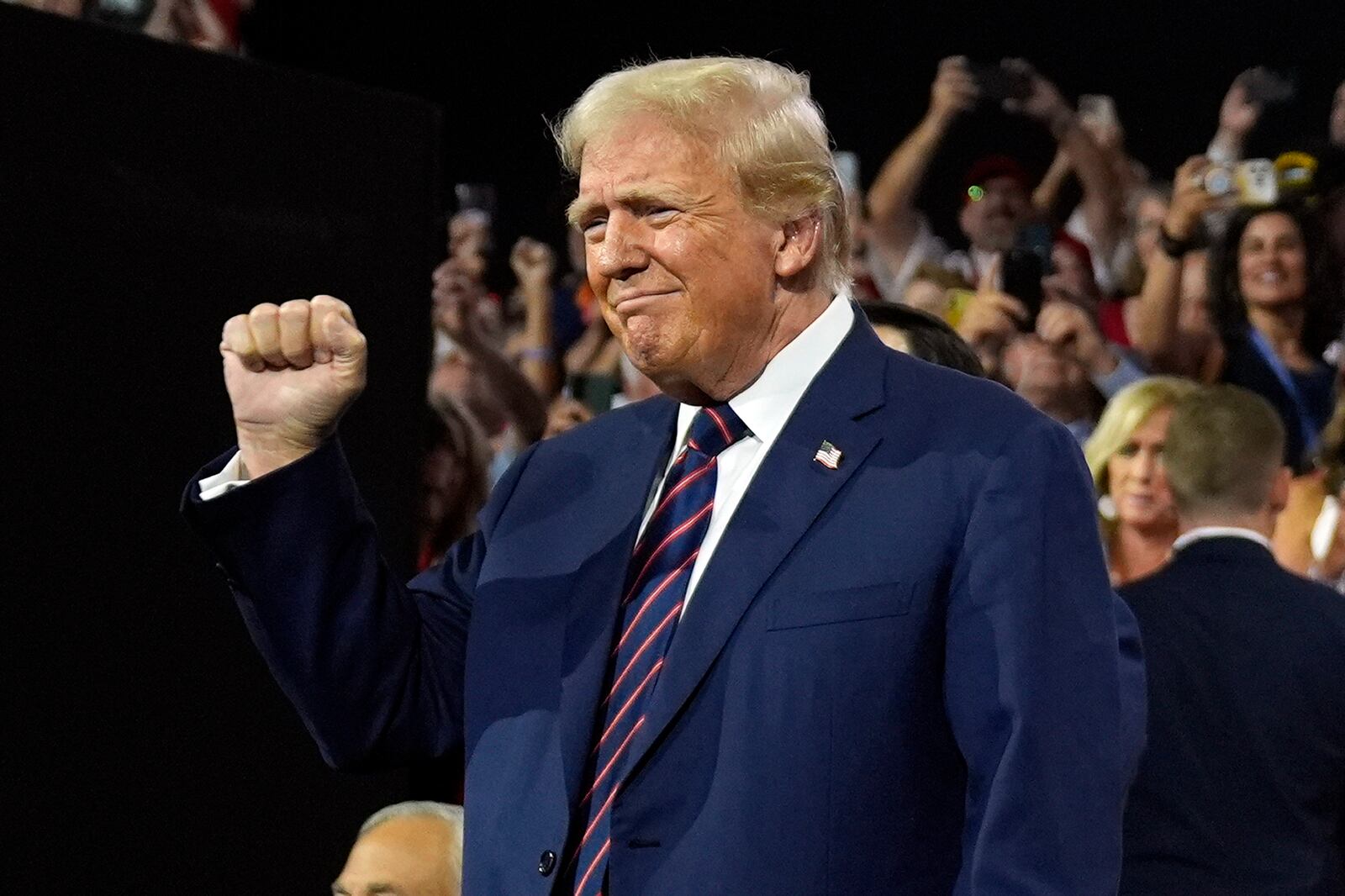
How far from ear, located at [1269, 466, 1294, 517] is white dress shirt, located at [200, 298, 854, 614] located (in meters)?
1.96

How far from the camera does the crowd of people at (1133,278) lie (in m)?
3.81

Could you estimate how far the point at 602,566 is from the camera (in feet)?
5.48

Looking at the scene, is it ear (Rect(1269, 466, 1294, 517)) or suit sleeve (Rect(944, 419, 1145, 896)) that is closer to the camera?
suit sleeve (Rect(944, 419, 1145, 896))

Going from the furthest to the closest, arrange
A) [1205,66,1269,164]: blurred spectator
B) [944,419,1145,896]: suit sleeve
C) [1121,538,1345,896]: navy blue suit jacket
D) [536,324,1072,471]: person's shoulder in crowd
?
[1205,66,1269,164]: blurred spectator < [1121,538,1345,896]: navy blue suit jacket < [536,324,1072,471]: person's shoulder in crowd < [944,419,1145,896]: suit sleeve

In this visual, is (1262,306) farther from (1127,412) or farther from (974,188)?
(974,188)

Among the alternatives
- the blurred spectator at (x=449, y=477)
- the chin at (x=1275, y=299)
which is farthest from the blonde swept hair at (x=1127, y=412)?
the blurred spectator at (x=449, y=477)

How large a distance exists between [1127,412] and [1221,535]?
721 millimetres

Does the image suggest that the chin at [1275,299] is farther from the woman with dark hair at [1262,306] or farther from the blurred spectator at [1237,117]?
the blurred spectator at [1237,117]

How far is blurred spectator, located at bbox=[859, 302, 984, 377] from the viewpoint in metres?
2.58

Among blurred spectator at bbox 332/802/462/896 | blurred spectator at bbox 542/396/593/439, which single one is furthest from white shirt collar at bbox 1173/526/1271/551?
blurred spectator at bbox 542/396/593/439

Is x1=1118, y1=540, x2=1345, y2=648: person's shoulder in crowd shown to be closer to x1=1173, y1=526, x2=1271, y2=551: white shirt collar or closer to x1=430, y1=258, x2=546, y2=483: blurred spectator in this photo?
x1=1173, y1=526, x2=1271, y2=551: white shirt collar

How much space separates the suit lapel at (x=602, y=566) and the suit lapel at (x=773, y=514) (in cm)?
7

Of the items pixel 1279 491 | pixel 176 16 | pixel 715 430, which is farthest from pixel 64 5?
pixel 715 430

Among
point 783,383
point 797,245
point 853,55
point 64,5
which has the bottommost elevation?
point 783,383
